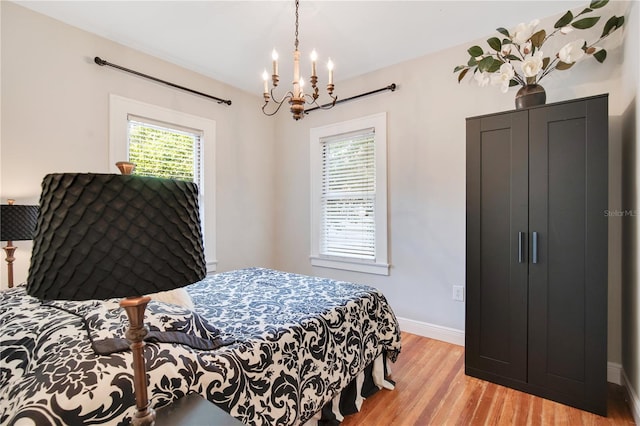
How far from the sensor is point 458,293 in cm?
273

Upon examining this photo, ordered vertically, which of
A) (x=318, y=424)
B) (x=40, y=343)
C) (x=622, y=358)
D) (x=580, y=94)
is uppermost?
(x=580, y=94)

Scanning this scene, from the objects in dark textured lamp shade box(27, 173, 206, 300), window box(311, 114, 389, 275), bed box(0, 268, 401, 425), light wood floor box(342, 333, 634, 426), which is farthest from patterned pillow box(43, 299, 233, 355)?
window box(311, 114, 389, 275)

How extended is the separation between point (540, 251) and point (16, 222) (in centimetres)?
331

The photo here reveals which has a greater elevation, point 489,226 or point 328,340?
point 489,226

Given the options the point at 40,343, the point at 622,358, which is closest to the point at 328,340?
the point at 40,343

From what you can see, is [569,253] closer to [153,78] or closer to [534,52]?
[534,52]

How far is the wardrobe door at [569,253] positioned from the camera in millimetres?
1801

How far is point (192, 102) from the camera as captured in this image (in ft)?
10.4

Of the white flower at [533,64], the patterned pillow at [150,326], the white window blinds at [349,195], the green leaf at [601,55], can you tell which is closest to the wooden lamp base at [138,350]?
the patterned pillow at [150,326]

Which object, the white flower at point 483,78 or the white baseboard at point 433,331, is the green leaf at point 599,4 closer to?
the white flower at point 483,78

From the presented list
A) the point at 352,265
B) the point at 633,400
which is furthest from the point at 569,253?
the point at 352,265

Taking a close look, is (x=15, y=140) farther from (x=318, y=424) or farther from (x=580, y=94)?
(x=580, y=94)

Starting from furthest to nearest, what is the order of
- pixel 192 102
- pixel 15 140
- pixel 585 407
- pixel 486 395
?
pixel 192 102
pixel 15 140
pixel 486 395
pixel 585 407

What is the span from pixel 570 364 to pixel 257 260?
10.2 feet
